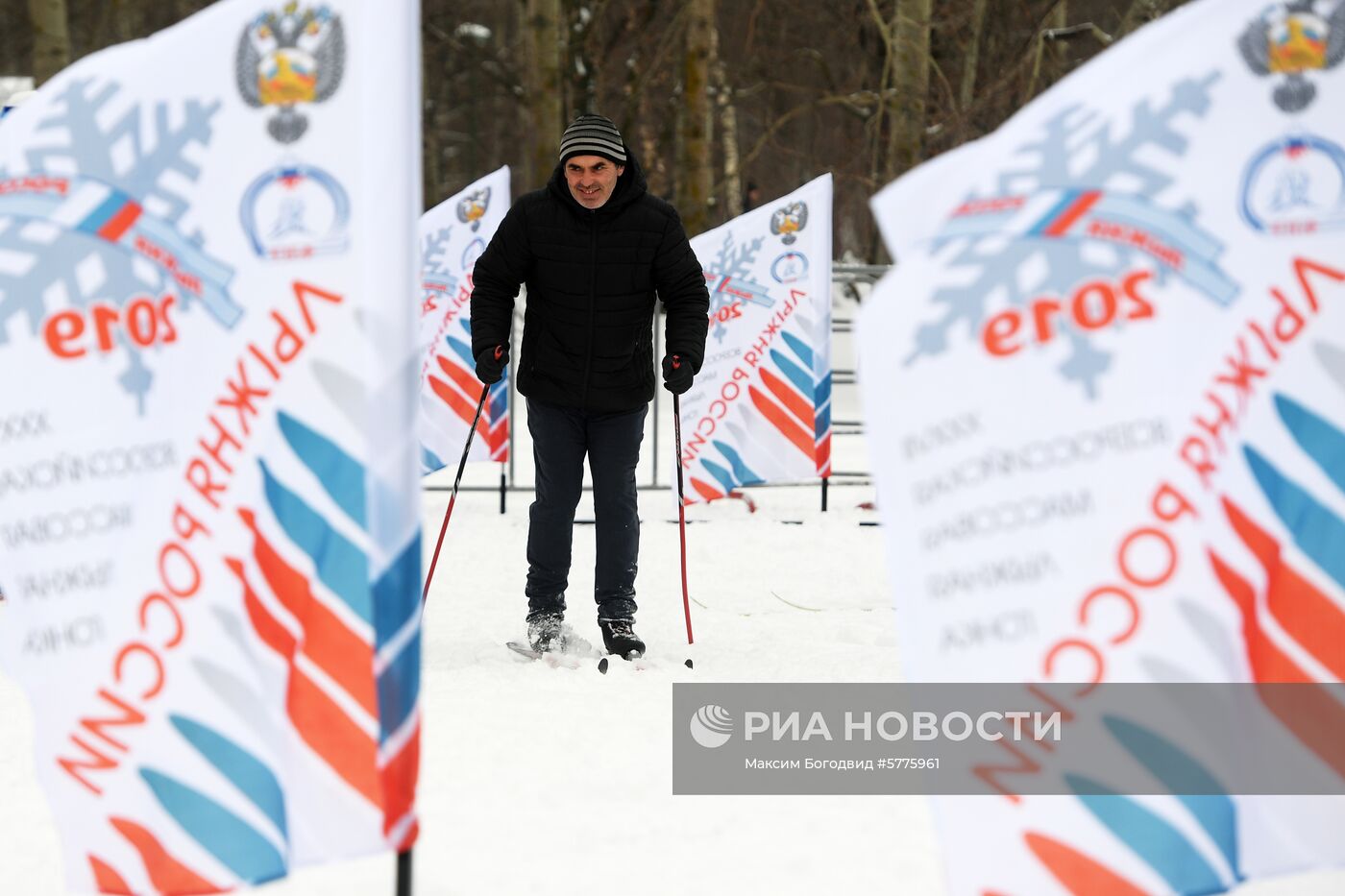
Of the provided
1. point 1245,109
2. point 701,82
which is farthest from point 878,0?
point 1245,109

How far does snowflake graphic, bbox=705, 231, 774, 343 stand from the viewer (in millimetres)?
8305

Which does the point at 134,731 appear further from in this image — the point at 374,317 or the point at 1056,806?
the point at 1056,806

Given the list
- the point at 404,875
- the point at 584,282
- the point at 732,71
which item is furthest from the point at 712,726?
the point at 732,71

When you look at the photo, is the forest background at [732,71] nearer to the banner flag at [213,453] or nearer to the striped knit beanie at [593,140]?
the striped knit beanie at [593,140]

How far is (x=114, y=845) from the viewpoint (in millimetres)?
2609

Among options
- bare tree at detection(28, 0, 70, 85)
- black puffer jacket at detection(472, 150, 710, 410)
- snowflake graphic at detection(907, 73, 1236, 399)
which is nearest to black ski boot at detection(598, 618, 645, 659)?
black puffer jacket at detection(472, 150, 710, 410)

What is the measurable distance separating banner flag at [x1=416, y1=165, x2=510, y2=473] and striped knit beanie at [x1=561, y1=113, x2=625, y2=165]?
321 cm

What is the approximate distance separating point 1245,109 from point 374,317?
148cm

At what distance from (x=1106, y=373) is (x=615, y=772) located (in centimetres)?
199

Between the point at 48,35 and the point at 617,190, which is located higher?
the point at 48,35

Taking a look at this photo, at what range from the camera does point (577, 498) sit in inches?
199

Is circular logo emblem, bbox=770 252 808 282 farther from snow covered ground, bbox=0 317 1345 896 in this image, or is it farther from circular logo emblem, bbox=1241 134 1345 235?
circular logo emblem, bbox=1241 134 1345 235

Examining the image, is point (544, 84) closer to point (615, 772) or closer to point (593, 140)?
point (593, 140)

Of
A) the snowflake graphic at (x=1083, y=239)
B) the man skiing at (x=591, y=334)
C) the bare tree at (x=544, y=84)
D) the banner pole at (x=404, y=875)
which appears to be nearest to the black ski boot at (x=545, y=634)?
the man skiing at (x=591, y=334)
